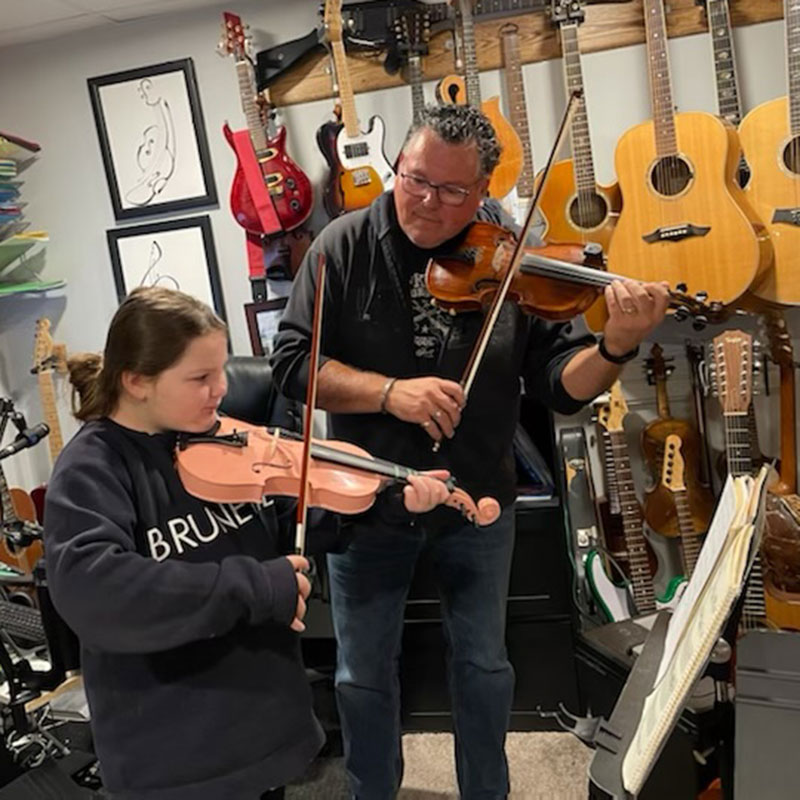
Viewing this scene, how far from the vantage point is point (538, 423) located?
233 centimetres

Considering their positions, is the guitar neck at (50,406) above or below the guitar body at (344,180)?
below

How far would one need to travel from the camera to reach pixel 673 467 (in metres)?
2.17

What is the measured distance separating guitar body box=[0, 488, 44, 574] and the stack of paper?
7.19ft

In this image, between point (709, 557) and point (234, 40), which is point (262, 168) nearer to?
point (234, 40)

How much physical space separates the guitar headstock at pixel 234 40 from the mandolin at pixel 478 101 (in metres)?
0.61

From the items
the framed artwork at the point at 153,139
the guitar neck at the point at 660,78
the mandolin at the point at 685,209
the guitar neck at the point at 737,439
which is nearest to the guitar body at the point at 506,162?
the mandolin at the point at 685,209

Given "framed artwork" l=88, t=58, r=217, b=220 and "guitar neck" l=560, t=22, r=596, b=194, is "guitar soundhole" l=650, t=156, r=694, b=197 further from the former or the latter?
"framed artwork" l=88, t=58, r=217, b=220

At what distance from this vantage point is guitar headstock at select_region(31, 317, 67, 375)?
8.68 feet

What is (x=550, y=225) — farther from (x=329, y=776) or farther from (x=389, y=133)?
(x=329, y=776)

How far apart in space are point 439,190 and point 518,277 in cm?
22

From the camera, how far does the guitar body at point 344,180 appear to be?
2.36 m

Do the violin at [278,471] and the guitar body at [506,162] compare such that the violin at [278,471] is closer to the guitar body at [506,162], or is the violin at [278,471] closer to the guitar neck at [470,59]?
the guitar body at [506,162]

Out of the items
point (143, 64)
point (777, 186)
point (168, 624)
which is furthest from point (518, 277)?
point (143, 64)

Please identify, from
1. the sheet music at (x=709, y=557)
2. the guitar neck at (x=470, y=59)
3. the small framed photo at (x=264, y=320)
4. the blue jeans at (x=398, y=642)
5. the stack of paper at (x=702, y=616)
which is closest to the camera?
the stack of paper at (x=702, y=616)
